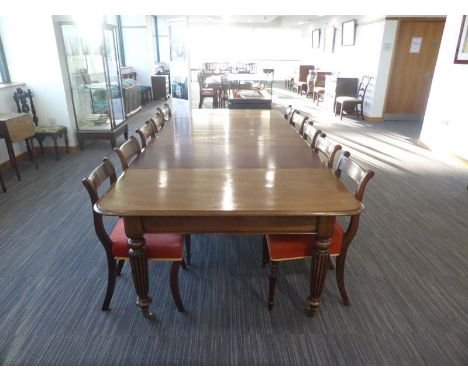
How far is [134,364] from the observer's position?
139cm

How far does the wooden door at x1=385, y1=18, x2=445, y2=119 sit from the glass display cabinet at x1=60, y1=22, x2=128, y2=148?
4.84m

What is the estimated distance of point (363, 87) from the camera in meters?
6.42

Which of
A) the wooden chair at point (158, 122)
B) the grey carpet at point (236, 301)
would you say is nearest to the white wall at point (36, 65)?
the grey carpet at point (236, 301)

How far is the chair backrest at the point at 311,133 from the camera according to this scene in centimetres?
215

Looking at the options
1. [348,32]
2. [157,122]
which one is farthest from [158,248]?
[348,32]

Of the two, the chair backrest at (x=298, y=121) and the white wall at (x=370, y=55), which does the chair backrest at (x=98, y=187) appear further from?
the white wall at (x=370, y=55)

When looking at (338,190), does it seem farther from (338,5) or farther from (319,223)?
(338,5)

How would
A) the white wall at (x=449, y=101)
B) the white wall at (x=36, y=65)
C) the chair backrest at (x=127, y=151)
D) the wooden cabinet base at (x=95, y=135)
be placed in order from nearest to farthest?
the chair backrest at (x=127, y=151) < the white wall at (x=36, y=65) < the white wall at (x=449, y=101) < the wooden cabinet base at (x=95, y=135)

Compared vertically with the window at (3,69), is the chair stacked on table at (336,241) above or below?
below

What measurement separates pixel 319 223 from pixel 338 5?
0.85 m

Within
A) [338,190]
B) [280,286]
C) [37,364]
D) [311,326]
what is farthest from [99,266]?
[338,190]

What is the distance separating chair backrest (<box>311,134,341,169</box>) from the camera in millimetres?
1789

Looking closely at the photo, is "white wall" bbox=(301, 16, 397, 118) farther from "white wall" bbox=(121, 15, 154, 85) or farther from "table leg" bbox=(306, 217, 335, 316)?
"table leg" bbox=(306, 217, 335, 316)

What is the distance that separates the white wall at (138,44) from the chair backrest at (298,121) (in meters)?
6.49
